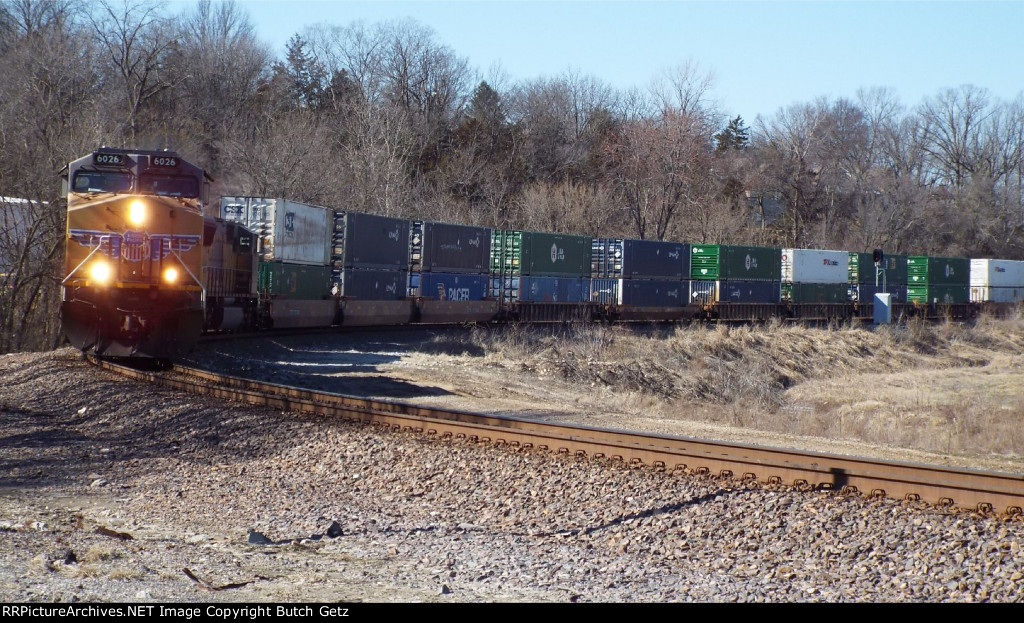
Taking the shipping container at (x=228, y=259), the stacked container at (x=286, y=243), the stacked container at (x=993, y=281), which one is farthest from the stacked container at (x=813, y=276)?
the shipping container at (x=228, y=259)

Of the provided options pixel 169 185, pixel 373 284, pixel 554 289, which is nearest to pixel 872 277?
pixel 554 289

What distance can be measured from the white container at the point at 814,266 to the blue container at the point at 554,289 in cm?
1198

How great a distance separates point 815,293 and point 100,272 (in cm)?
3326

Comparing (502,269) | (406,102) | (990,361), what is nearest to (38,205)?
(502,269)

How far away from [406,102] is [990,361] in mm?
43070

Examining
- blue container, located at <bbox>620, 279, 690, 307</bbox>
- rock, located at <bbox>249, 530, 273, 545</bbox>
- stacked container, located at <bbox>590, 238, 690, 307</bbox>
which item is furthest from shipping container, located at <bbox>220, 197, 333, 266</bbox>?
rock, located at <bbox>249, 530, 273, 545</bbox>

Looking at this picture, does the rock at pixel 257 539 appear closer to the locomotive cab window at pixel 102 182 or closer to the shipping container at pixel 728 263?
the locomotive cab window at pixel 102 182

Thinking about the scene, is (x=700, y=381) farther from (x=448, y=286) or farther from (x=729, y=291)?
(x=729, y=291)

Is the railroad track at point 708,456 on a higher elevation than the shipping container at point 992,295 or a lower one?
lower

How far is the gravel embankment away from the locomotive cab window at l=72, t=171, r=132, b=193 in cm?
557

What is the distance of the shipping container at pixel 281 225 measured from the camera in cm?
2183

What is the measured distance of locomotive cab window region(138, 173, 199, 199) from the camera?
14789 millimetres

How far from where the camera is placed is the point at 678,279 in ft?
116

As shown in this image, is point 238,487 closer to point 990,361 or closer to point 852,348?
point 852,348
